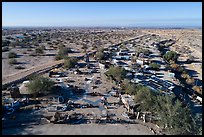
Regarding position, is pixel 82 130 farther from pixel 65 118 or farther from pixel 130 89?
pixel 130 89

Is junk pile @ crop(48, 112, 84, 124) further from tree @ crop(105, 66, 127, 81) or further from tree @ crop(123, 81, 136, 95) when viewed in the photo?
tree @ crop(105, 66, 127, 81)

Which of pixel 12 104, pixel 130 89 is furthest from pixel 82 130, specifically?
pixel 130 89

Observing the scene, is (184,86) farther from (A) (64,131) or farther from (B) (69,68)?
(A) (64,131)

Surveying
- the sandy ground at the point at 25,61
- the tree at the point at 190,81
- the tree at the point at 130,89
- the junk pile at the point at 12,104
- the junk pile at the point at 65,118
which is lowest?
the tree at the point at 190,81

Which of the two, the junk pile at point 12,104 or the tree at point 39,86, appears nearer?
the junk pile at point 12,104

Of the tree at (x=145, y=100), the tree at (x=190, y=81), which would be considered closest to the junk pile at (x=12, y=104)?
the tree at (x=145, y=100)

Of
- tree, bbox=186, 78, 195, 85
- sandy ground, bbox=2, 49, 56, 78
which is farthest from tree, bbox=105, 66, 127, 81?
sandy ground, bbox=2, 49, 56, 78

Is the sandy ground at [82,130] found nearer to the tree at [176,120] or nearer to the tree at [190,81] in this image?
the tree at [176,120]

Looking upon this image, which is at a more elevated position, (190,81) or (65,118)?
(65,118)
